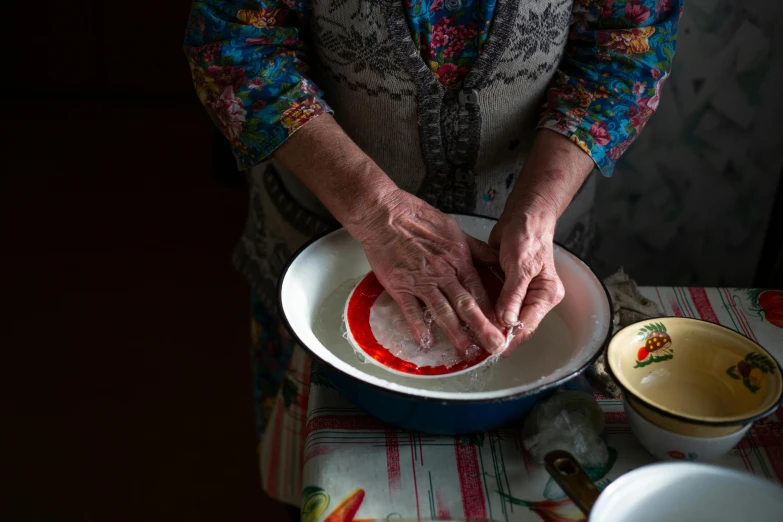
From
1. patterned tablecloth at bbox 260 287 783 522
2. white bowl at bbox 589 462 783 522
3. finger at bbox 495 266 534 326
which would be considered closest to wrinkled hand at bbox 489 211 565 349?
finger at bbox 495 266 534 326

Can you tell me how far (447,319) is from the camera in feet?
2.59

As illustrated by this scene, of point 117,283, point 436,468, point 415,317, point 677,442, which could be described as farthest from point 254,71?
point 117,283

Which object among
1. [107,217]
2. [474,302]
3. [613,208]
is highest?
[474,302]

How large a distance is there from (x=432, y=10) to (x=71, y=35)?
2.79 m

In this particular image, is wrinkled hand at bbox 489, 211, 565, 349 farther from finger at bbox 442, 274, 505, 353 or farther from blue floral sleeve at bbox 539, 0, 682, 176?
blue floral sleeve at bbox 539, 0, 682, 176

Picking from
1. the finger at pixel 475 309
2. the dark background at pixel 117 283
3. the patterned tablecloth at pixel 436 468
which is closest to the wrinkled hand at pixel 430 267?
the finger at pixel 475 309

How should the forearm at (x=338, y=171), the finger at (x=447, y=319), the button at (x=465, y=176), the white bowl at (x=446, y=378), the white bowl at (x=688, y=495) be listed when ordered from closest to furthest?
the white bowl at (x=688, y=495) → the white bowl at (x=446, y=378) → the finger at (x=447, y=319) → the forearm at (x=338, y=171) → the button at (x=465, y=176)

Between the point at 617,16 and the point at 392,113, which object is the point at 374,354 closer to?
the point at 392,113

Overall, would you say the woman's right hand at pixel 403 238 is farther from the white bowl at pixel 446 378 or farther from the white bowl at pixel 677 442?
the white bowl at pixel 677 442

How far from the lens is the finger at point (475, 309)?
0.75 metres

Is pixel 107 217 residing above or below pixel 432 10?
below

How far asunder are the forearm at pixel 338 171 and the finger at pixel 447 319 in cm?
14

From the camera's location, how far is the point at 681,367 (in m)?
0.75

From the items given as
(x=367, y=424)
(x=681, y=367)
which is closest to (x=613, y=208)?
(x=681, y=367)
